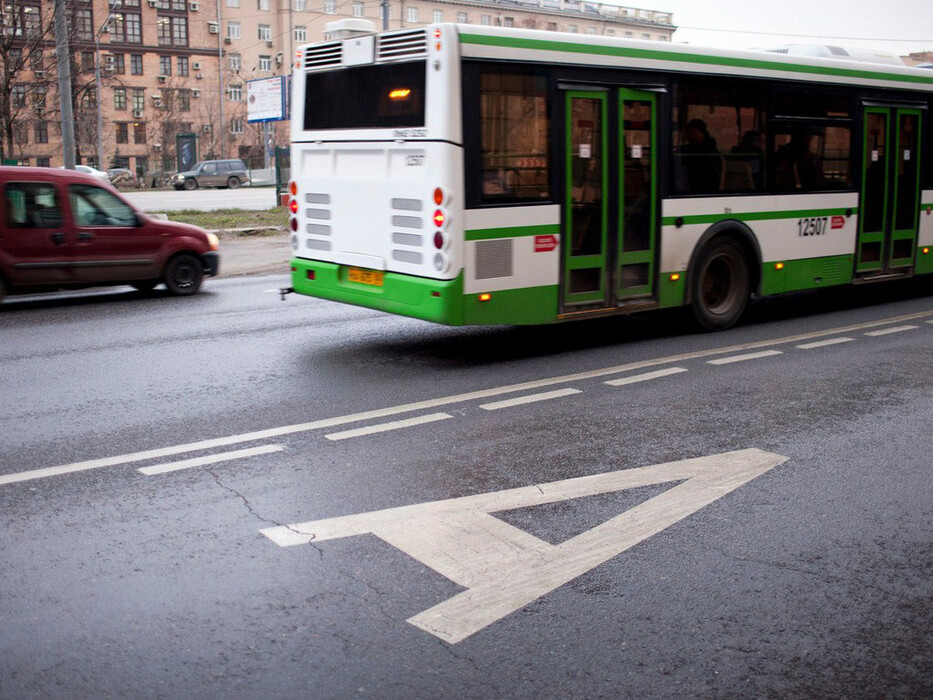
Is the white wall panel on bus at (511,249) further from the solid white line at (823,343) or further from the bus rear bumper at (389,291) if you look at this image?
the solid white line at (823,343)

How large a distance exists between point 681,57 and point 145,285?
7.46m

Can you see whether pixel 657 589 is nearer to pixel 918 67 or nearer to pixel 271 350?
pixel 271 350

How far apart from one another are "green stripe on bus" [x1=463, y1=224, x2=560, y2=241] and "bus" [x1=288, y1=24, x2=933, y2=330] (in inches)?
0.6

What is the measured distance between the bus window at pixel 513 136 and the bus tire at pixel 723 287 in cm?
258

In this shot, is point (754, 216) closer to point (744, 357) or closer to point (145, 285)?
point (744, 357)

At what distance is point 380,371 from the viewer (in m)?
9.02

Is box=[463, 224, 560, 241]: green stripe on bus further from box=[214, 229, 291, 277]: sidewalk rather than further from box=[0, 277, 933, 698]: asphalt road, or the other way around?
box=[214, 229, 291, 277]: sidewalk

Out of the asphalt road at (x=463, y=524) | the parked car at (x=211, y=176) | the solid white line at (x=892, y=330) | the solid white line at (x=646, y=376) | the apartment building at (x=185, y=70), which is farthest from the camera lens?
the apartment building at (x=185, y=70)

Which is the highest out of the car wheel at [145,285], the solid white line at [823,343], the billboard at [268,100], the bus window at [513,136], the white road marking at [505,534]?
the billboard at [268,100]

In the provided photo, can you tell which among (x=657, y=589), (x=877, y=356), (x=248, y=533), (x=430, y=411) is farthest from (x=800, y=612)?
(x=877, y=356)

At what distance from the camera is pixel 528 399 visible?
8086 mm

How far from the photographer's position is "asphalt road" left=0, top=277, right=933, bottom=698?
12.9 ft

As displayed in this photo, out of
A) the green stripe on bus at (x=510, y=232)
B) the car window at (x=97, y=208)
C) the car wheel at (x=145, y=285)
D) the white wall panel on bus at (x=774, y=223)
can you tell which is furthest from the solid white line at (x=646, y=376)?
the car window at (x=97, y=208)

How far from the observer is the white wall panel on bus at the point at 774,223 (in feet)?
35.1
